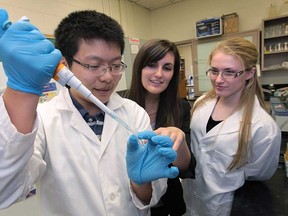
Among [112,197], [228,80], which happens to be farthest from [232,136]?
[112,197]

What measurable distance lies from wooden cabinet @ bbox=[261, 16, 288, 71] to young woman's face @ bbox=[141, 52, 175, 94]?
10.1 feet

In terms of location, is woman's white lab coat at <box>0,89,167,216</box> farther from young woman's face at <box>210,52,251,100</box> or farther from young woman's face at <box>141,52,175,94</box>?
young woman's face at <box>210,52,251,100</box>

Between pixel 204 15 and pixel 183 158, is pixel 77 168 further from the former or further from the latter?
pixel 204 15

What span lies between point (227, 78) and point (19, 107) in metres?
1.12

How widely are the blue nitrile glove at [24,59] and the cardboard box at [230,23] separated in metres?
3.98

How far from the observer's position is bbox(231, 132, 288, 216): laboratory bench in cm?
91

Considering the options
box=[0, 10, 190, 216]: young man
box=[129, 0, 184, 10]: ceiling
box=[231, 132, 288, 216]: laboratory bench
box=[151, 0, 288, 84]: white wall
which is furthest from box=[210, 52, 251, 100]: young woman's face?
box=[129, 0, 184, 10]: ceiling

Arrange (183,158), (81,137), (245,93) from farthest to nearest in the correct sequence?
1. (245,93)
2. (183,158)
3. (81,137)

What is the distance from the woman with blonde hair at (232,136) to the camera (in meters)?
1.16

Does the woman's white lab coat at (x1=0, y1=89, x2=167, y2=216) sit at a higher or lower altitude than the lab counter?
higher

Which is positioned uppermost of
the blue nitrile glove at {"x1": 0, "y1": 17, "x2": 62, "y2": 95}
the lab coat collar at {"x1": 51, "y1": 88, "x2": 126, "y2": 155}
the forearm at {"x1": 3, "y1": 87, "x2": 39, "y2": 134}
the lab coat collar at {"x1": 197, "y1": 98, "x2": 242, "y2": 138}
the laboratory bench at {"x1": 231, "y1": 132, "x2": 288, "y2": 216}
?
the blue nitrile glove at {"x1": 0, "y1": 17, "x2": 62, "y2": 95}

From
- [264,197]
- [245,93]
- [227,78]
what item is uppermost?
[227,78]

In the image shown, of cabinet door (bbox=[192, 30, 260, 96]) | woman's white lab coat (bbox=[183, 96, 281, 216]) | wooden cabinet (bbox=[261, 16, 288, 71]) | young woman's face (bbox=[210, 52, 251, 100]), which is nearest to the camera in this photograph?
woman's white lab coat (bbox=[183, 96, 281, 216])

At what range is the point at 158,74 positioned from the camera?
1.25 meters
